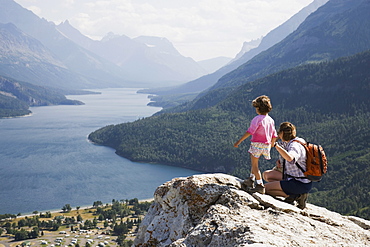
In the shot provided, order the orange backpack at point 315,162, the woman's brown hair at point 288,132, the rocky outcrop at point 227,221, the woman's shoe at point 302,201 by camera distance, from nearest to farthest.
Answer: the rocky outcrop at point 227,221 → the orange backpack at point 315,162 → the woman's brown hair at point 288,132 → the woman's shoe at point 302,201

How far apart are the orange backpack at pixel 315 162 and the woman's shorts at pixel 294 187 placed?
480mm

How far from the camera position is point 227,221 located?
10445 millimetres

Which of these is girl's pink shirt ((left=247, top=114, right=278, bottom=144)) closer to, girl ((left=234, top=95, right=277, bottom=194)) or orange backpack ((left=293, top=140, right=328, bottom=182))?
girl ((left=234, top=95, right=277, bottom=194))

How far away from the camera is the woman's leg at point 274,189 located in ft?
43.4

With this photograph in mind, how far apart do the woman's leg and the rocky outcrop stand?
63 centimetres

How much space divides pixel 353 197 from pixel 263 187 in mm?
134617

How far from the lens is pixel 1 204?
13888 centimetres

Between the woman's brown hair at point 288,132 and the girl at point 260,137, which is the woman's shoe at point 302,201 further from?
the woman's brown hair at point 288,132

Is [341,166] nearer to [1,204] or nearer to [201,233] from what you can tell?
[1,204]

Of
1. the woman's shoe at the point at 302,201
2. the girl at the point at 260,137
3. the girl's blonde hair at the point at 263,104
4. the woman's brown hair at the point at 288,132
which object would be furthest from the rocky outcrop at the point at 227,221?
the girl's blonde hair at the point at 263,104

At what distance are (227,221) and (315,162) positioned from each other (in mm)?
4232

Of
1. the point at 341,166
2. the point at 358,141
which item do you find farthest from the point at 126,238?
the point at 358,141

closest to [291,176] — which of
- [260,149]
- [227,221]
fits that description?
[260,149]

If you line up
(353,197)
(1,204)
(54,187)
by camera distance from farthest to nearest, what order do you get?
(54,187), (1,204), (353,197)
